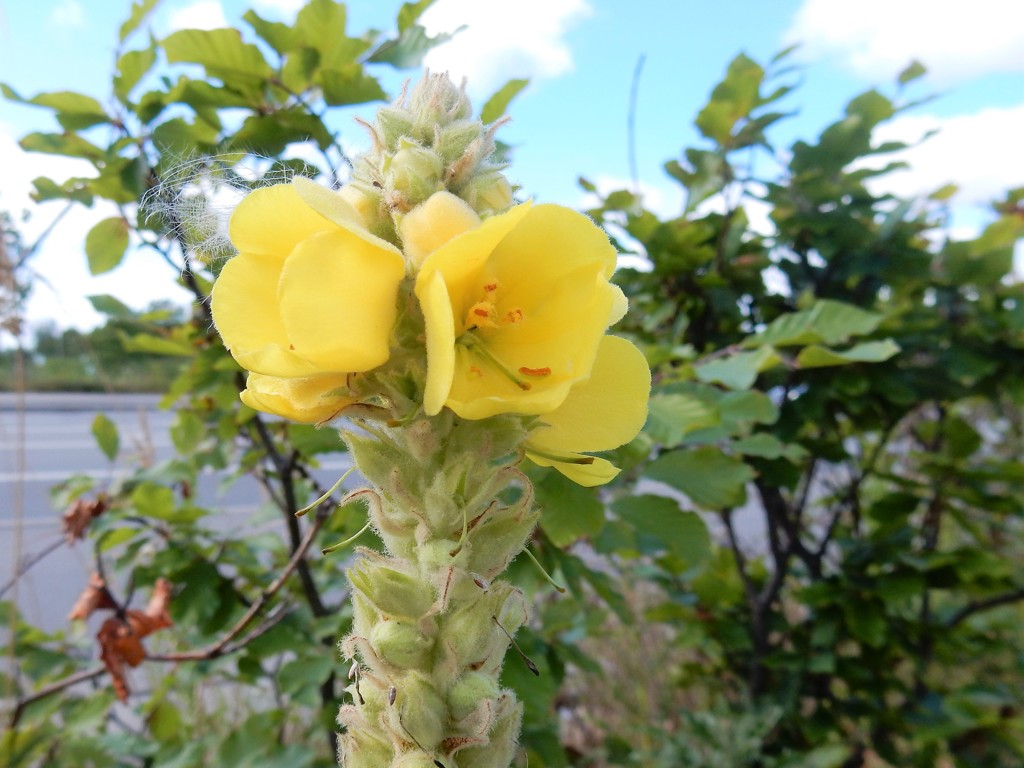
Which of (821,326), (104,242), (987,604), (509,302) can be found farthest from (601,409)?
(987,604)

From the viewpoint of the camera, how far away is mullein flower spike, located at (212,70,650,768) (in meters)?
0.59

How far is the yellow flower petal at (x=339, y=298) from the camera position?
22.1 inches

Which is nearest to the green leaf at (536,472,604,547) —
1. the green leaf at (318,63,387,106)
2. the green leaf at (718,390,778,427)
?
the green leaf at (718,390,778,427)

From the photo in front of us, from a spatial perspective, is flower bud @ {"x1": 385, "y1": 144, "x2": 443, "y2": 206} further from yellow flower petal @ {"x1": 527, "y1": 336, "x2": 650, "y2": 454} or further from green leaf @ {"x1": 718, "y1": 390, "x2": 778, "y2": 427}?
green leaf @ {"x1": 718, "y1": 390, "x2": 778, "y2": 427}

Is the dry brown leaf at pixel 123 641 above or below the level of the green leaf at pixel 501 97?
below

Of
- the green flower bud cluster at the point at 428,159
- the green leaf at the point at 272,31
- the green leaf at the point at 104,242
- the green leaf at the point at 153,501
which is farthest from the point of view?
the green leaf at the point at 153,501

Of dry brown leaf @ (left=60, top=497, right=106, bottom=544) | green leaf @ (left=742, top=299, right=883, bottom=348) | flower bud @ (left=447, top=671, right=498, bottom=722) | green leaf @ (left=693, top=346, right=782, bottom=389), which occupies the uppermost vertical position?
flower bud @ (left=447, top=671, right=498, bottom=722)

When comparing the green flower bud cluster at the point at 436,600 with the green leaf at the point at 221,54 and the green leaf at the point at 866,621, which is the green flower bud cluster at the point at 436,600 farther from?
the green leaf at the point at 866,621

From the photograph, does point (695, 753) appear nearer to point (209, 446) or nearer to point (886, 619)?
point (886, 619)

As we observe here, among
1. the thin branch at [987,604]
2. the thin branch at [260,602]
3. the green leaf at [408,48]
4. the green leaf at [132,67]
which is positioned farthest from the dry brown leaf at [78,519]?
the thin branch at [987,604]

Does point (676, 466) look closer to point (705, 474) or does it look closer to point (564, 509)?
point (705, 474)

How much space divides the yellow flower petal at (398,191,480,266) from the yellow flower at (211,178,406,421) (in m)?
0.02

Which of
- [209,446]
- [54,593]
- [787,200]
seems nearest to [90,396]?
[54,593]

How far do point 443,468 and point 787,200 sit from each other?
5.57 feet
